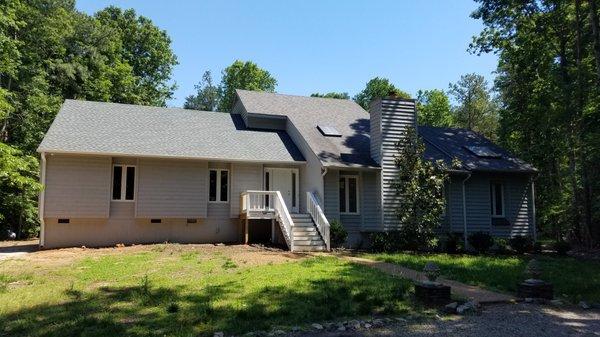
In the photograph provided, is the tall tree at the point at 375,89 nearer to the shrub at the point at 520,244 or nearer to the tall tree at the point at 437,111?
the tall tree at the point at 437,111

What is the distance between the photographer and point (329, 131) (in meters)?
20.1

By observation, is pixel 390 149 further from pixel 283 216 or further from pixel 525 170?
pixel 525 170

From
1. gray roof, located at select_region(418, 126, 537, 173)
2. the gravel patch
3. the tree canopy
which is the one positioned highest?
the tree canopy

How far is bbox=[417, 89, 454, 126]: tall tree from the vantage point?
4706 centimetres

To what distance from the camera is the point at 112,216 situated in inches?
663

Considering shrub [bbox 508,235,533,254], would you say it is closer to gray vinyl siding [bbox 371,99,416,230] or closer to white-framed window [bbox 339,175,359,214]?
gray vinyl siding [bbox 371,99,416,230]

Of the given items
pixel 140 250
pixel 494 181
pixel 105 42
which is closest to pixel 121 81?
pixel 105 42

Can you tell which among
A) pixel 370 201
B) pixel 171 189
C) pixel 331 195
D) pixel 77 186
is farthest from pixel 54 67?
pixel 370 201

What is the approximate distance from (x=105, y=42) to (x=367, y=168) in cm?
2303

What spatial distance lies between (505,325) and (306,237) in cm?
956

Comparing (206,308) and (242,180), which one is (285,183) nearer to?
(242,180)

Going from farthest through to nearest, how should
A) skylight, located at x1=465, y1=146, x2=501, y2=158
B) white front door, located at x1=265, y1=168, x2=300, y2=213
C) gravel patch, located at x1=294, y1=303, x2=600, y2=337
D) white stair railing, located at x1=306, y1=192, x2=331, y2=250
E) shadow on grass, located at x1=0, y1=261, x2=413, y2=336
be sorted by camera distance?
skylight, located at x1=465, y1=146, x2=501, y2=158
white front door, located at x1=265, y1=168, x2=300, y2=213
white stair railing, located at x1=306, y1=192, x2=331, y2=250
gravel patch, located at x1=294, y1=303, x2=600, y2=337
shadow on grass, located at x1=0, y1=261, x2=413, y2=336

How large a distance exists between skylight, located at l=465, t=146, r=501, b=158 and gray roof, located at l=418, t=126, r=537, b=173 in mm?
102

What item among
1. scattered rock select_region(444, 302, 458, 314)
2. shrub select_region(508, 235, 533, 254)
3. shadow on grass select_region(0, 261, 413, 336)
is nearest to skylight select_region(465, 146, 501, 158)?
shrub select_region(508, 235, 533, 254)
